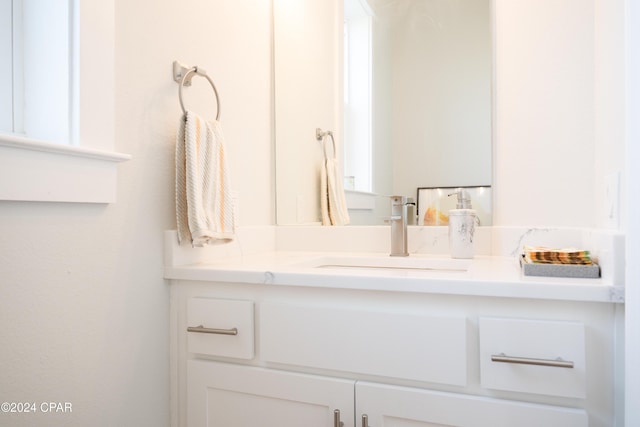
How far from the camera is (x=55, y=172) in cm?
76

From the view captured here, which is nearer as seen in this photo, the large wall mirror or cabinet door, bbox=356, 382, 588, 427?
cabinet door, bbox=356, 382, 588, 427

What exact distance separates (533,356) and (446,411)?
0.65ft

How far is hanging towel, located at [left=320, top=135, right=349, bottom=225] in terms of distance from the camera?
1486 mm

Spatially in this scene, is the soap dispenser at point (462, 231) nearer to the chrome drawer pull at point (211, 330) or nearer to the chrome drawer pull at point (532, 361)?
the chrome drawer pull at point (532, 361)

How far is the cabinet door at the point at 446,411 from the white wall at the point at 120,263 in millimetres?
546

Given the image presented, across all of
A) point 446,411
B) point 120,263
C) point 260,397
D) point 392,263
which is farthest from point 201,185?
point 446,411

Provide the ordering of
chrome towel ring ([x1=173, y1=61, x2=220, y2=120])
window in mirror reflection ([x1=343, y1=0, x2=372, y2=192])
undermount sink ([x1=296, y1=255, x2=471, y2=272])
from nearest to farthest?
chrome towel ring ([x1=173, y1=61, x2=220, y2=120]), undermount sink ([x1=296, y1=255, x2=471, y2=272]), window in mirror reflection ([x1=343, y1=0, x2=372, y2=192])

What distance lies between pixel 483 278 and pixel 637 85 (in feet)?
1.37

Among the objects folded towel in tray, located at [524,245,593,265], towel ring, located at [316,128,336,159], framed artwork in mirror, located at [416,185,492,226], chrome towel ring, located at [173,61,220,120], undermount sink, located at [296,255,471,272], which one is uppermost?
chrome towel ring, located at [173,61,220,120]

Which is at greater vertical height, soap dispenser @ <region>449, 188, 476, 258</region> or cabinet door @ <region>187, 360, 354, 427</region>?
soap dispenser @ <region>449, 188, 476, 258</region>

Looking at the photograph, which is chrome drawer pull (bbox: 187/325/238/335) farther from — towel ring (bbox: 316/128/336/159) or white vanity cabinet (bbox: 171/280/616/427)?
towel ring (bbox: 316/128/336/159)

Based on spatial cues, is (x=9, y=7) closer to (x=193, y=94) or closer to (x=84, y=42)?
(x=84, y=42)

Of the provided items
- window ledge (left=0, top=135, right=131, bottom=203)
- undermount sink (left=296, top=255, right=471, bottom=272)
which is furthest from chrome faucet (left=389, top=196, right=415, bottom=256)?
window ledge (left=0, top=135, right=131, bottom=203)

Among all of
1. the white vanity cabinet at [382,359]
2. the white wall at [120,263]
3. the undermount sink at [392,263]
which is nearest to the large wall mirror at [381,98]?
the undermount sink at [392,263]
